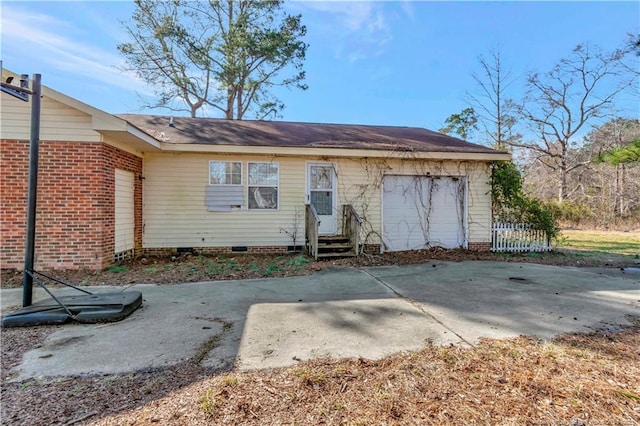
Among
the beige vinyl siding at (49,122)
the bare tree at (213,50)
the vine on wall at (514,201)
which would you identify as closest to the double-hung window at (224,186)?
the beige vinyl siding at (49,122)

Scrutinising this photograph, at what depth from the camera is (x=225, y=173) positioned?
28.3 feet

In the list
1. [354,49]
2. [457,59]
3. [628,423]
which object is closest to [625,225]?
[457,59]

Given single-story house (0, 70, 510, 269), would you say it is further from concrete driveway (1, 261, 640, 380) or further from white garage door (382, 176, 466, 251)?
concrete driveway (1, 261, 640, 380)

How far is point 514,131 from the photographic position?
2398 cm

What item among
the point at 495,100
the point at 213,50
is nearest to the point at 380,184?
the point at 213,50

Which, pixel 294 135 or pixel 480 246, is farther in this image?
pixel 294 135

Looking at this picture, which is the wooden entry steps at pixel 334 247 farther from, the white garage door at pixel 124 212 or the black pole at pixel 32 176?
the black pole at pixel 32 176

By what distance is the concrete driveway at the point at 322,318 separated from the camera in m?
2.92

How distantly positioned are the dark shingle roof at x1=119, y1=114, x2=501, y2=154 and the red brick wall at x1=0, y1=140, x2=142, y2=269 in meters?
2.12

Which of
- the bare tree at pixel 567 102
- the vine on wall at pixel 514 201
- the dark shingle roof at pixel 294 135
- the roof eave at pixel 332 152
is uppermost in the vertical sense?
the bare tree at pixel 567 102

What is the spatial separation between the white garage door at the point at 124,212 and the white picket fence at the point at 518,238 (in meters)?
10.1

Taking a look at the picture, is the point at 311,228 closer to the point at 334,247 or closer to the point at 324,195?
the point at 334,247

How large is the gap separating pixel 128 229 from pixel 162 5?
48.0 ft

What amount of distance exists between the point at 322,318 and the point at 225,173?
5886 mm
